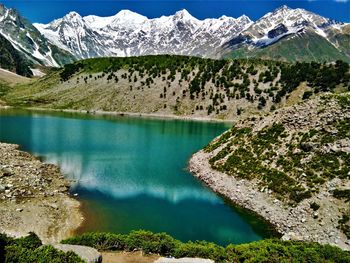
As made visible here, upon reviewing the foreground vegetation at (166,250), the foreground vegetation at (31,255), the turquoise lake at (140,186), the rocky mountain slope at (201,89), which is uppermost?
the rocky mountain slope at (201,89)

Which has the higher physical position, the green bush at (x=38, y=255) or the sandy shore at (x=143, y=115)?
the green bush at (x=38, y=255)

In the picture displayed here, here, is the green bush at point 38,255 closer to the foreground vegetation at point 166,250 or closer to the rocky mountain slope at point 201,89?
the foreground vegetation at point 166,250

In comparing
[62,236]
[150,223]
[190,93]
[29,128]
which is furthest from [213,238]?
[190,93]

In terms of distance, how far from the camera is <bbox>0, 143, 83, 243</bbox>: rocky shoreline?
3253 cm

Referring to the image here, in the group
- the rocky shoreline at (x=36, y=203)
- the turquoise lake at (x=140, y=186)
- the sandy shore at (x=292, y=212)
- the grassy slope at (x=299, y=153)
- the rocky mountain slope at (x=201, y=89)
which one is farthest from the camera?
the rocky mountain slope at (x=201, y=89)

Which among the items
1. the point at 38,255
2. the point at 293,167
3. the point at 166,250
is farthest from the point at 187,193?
the point at 38,255

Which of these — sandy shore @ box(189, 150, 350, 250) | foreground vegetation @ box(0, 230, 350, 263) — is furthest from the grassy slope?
foreground vegetation @ box(0, 230, 350, 263)

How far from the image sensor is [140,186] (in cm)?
4888

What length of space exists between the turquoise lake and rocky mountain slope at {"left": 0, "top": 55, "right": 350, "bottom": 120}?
7831 cm

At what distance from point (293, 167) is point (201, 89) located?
13225 centimetres

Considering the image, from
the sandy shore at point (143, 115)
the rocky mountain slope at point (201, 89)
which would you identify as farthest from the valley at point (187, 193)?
the rocky mountain slope at point (201, 89)

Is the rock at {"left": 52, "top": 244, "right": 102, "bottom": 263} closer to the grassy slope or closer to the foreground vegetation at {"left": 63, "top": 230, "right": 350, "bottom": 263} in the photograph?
the foreground vegetation at {"left": 63, "top": 230, "right": 350, "bottom": 263}

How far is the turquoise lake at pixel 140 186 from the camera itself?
35625 mm

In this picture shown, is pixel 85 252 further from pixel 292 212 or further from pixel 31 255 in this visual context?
pixel 292 212
